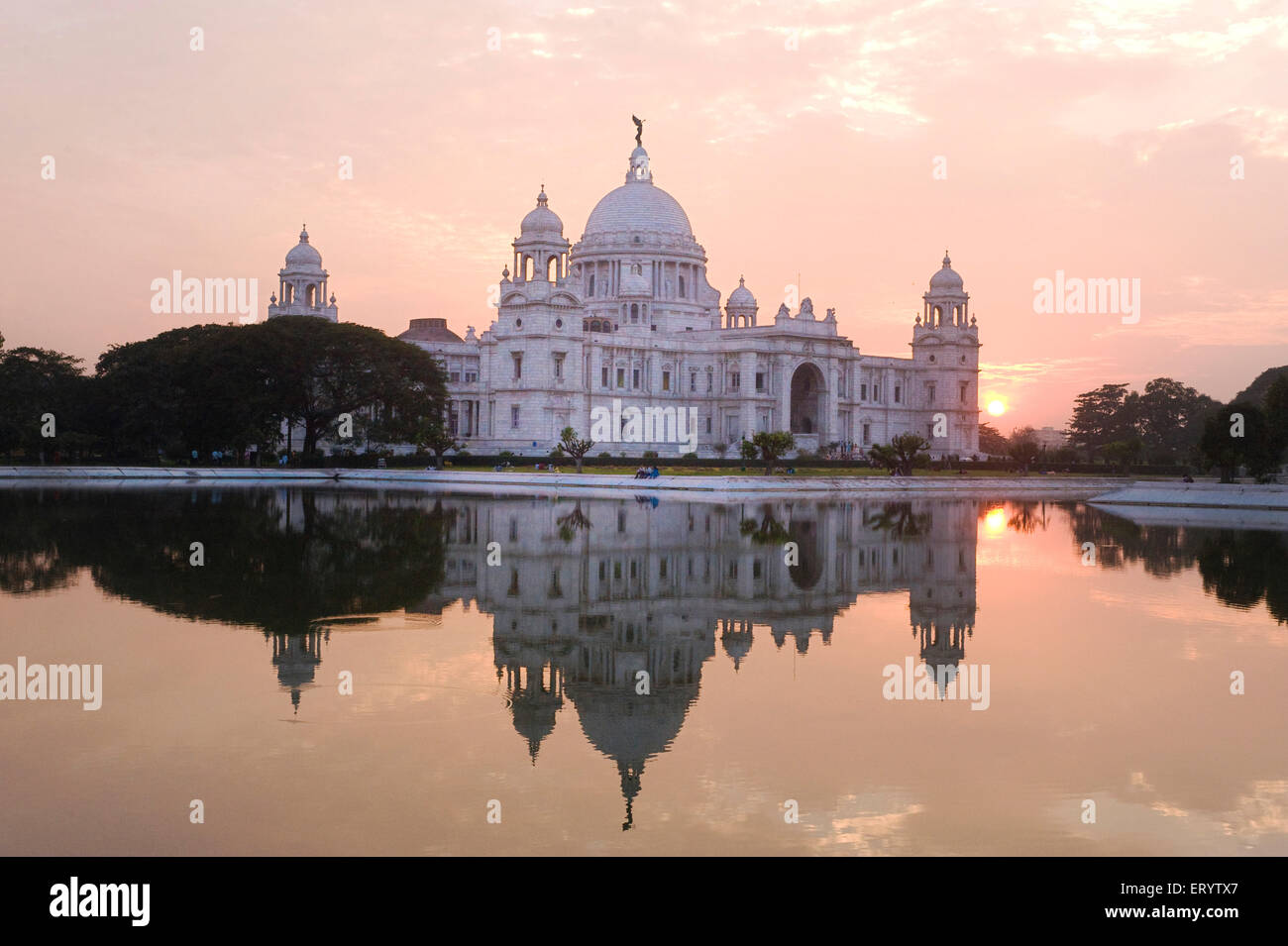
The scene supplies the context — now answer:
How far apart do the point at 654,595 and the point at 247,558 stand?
9.09 m

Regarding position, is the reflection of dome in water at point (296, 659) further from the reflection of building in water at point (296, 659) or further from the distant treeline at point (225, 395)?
the distant treeline at point (225, 395)

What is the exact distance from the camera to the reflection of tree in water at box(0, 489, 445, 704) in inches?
710

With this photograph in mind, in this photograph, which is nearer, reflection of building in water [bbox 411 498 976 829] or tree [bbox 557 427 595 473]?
reflection of building in water [bbox 411 498 976 829]

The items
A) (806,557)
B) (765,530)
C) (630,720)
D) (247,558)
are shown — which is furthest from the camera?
(765,530)

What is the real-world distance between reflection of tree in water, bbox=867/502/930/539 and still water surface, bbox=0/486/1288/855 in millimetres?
8521

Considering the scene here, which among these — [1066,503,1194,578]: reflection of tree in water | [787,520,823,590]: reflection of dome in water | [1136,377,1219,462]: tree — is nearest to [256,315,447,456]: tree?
[787,520,823,590]: reflection of dome in water

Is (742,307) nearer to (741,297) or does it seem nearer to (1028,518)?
(741,297)

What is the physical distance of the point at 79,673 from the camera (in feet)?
44.2

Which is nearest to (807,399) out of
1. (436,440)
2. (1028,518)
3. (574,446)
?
(574,446)

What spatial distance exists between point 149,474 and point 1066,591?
53819mm

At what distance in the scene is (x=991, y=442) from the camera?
132 m

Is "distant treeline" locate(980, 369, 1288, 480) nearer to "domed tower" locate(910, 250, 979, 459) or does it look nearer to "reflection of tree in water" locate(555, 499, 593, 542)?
"domed tower" locate(910, 250, 979, 459)
